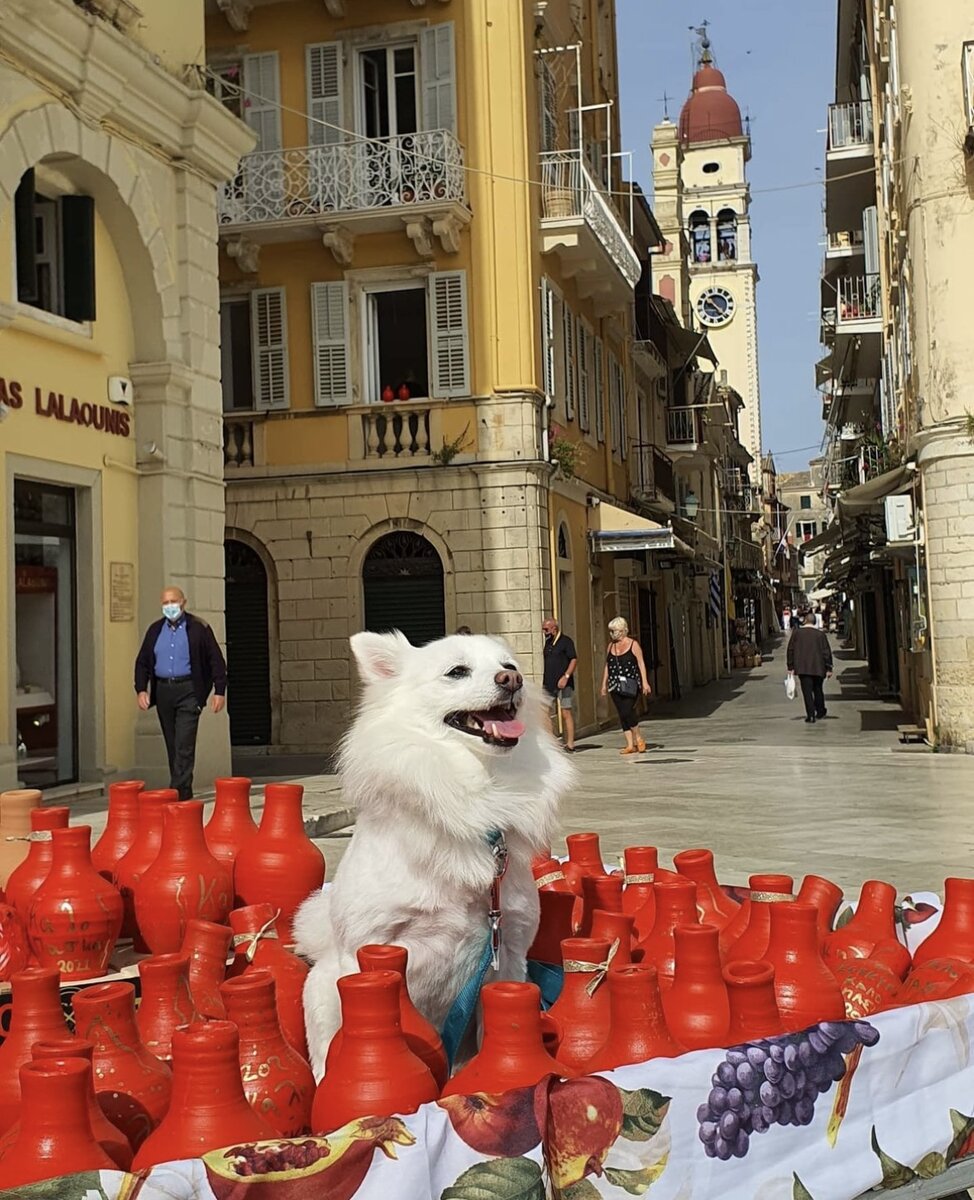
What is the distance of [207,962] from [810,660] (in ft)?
61.8

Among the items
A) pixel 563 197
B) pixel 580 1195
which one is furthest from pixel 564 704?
pixel 580 1195

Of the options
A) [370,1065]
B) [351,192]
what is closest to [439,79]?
[351,192]

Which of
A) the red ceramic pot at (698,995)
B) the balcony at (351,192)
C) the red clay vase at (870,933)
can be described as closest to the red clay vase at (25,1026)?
the red ceramic pot at (698,995)

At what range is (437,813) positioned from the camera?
2727mm

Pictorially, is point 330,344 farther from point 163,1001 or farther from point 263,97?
point 163,1001

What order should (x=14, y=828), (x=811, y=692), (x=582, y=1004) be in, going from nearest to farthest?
(x=582, y=1004)
(x=14, y=828)
(x=811, y=692)

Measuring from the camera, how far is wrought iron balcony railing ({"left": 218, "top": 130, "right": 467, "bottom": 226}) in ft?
61.1

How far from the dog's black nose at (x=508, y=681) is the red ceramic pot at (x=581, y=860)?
106 centimetres

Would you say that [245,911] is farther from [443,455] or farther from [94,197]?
[443,455]

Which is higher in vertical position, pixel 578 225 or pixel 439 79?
pixel 439 79

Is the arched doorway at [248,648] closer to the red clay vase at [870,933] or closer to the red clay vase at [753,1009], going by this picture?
the red clay vase at [870,933]

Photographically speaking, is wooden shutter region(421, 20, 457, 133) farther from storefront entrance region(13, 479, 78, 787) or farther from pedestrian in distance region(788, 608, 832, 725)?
storefront entrance region(13, 479, 78, 787)

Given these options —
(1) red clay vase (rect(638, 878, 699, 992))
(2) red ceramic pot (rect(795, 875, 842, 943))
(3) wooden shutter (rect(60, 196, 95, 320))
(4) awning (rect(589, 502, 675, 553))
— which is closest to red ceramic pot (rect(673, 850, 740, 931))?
(2) red ceramic pot (rect(795, 875, 842, 943))

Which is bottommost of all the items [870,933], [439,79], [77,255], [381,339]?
[870,933]
